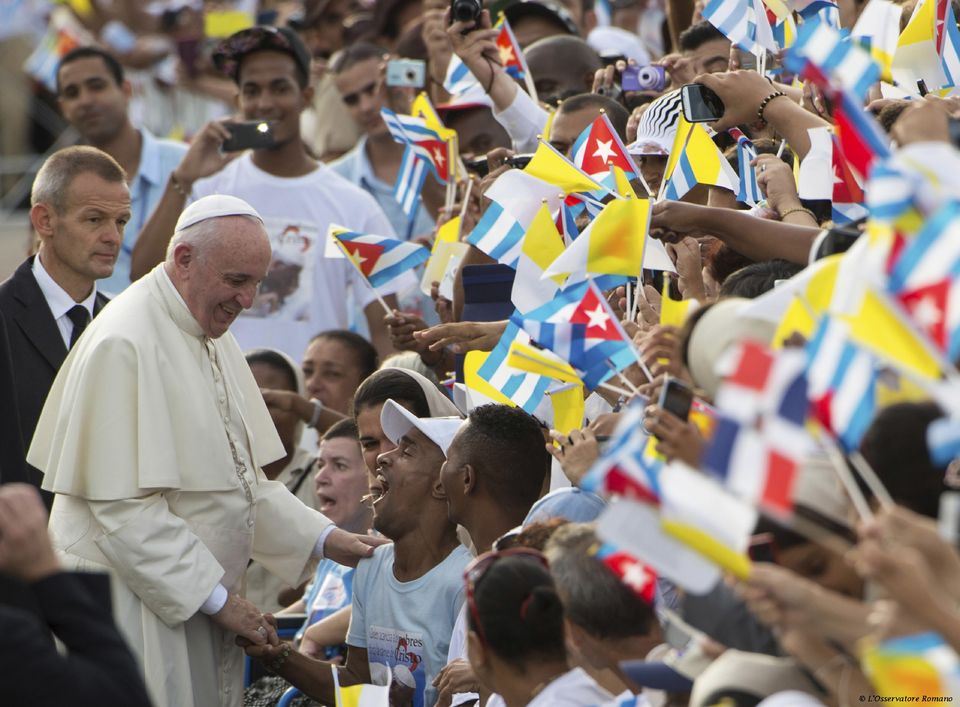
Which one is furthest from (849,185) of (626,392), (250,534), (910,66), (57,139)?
(57,139)

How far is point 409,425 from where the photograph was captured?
5391mm

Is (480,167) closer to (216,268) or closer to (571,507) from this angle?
(216,268)

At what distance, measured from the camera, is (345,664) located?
539cm

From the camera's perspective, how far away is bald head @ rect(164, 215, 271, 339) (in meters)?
5.52

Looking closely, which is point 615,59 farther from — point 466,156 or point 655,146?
point 655,146

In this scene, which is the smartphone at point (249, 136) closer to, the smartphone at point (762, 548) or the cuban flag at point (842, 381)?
the smartphone at point (762, 548)

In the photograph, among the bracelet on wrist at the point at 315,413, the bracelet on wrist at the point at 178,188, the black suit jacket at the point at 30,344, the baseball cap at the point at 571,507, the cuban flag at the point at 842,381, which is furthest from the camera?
the bracelet on wrist at the point at 178,188

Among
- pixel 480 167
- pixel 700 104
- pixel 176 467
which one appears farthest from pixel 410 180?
pixel 700 104

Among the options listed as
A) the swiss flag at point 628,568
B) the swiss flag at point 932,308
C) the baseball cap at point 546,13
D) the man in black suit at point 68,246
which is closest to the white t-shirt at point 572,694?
the swiss flag at point 628,568

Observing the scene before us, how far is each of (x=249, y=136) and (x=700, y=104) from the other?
342 cm

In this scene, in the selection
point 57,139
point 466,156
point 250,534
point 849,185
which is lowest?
point 57,139

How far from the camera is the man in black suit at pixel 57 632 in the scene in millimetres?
3080

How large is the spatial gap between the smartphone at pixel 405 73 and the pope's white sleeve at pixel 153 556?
3615 millimetres

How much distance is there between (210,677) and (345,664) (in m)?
0.48
